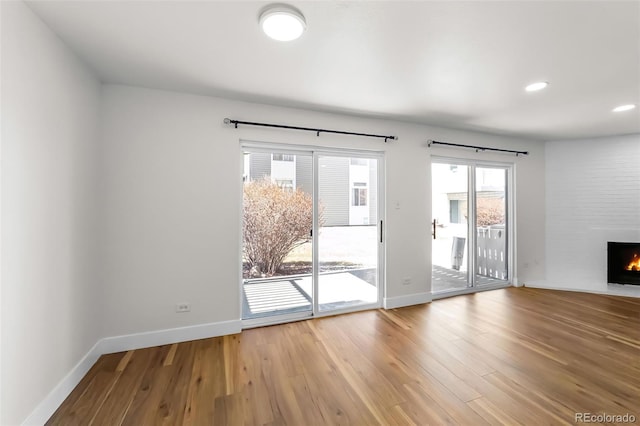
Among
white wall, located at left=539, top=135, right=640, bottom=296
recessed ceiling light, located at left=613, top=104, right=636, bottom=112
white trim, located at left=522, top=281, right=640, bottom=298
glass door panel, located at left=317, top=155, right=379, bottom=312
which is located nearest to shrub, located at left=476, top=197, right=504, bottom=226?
white wall, located at left=539, top=135, right=640, bottom=296

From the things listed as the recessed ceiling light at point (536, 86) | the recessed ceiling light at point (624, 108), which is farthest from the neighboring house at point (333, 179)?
the recessed ceiling light at point (624, 108)

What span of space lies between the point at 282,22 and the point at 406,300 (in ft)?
11.5

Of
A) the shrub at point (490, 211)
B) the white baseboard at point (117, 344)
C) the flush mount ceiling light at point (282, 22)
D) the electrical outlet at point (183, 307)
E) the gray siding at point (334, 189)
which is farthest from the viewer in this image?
the shrub at point (490, 211)

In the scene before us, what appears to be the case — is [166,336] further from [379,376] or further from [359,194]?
[359,194]

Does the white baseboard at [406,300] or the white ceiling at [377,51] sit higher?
the white ceiling at [377,51]

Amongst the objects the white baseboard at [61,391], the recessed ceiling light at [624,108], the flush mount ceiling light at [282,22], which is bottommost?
the white baseboard at [61,391]

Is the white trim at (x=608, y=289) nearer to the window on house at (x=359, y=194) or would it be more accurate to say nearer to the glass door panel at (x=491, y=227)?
the glass door panel at (x=491, y=227)

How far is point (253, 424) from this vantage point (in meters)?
1.64

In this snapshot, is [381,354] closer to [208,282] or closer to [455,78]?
[208,282]

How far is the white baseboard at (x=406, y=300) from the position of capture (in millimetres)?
3600

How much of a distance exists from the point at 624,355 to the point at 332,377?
269 centimetres

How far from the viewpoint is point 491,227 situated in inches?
180

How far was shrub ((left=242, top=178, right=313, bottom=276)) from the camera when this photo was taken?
3.09 m

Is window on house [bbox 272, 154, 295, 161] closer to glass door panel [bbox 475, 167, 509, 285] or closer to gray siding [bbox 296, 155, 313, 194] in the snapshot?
gray siding [bbox 296, 155, 313, 194]
